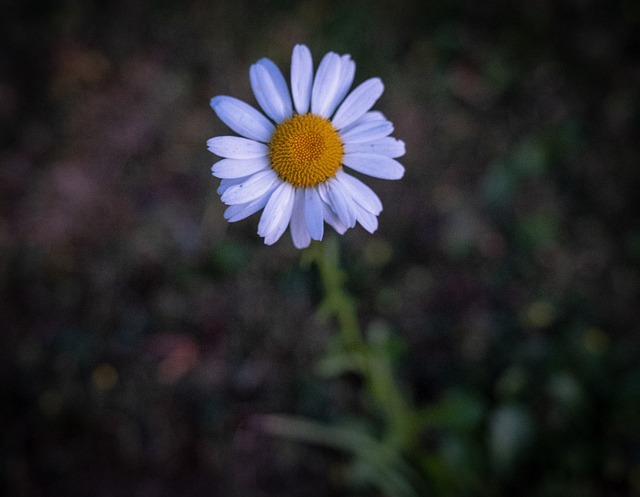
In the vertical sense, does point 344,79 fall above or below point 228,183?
above

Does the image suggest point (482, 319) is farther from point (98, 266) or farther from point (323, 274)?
point (98, 266)

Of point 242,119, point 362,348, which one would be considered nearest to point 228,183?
point 242,119

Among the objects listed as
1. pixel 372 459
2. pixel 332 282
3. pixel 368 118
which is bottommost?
pixel 372 459

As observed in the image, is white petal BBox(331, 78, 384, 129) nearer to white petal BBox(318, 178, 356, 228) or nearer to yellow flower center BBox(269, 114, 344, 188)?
yellow flower center BBox(269, 114, 344, 188)

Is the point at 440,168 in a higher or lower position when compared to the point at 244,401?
higher

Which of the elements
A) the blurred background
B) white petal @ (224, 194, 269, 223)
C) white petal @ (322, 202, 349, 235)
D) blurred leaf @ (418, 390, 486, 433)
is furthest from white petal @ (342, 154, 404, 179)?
blurred leaf @ (418, 390, 486, 433)

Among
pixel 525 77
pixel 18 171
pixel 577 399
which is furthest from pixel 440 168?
pixel 18 171

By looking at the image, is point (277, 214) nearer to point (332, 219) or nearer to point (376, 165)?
point (332, 219)
